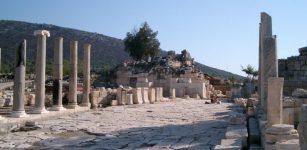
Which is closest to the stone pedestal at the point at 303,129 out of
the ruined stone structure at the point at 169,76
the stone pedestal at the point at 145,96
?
the stone pedestal at the point at 145,96

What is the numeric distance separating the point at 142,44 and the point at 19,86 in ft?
121

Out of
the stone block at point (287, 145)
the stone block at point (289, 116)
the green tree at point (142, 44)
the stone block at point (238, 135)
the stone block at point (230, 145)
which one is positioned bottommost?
the stone block at point (230, 145)

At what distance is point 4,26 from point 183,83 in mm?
83379

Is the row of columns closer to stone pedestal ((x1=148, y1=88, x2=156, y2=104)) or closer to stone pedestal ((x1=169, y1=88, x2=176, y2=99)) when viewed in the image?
stone pedestal ((x1=148, y1=88, x2=156, y2=104))

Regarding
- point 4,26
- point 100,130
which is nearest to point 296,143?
point 100,130

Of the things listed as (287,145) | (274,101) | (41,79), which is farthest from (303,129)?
(41,79)

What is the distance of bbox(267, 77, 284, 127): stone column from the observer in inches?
336

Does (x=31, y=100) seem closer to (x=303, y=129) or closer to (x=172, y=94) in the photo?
(x=172, y=94)

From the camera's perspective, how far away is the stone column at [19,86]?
48.2 feet

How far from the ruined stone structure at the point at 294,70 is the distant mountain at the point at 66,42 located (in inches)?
2472

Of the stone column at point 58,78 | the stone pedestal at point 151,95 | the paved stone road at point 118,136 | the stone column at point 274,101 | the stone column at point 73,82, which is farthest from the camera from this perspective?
the stone pedestal at point 151,95

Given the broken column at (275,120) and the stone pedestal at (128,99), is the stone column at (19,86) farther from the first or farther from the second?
the broken column at (275,120)

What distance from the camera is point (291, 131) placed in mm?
7164

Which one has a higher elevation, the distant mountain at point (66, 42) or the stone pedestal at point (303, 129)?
the distant mountain at point (66, 42)
